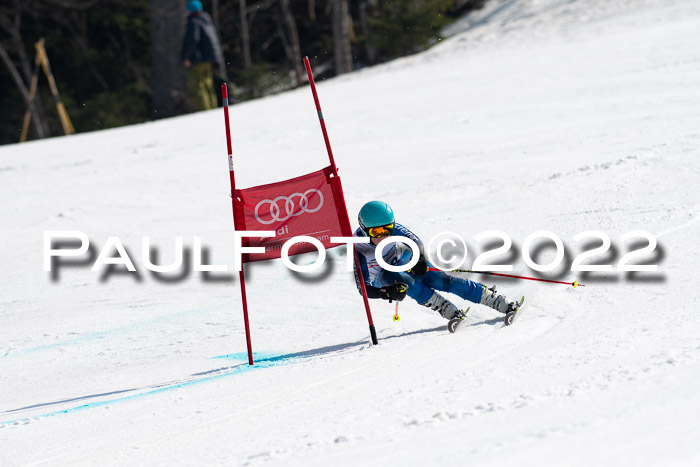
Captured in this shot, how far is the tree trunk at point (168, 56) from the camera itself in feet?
65.9

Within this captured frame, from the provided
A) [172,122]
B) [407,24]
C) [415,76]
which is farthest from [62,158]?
[407,24]

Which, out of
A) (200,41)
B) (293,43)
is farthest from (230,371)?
(293,43)

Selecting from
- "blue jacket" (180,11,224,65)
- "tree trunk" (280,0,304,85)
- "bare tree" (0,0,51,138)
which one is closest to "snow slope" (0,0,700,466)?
"blue jacket" (180,11,224,65)

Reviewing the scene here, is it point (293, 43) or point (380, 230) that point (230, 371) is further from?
point (293, 43)

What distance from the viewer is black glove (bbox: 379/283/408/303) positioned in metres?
6.07

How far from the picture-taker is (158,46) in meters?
20.2

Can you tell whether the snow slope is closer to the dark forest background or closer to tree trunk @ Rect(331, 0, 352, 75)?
the dark forest background

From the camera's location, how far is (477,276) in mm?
7594

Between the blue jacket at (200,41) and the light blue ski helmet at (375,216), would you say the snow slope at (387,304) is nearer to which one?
the light blue ski helmet at (375,216)

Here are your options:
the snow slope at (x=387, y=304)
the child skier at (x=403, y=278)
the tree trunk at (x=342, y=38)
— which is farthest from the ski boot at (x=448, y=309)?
the tree trunk at (x=342, y=38)

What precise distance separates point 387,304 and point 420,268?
4.27ft

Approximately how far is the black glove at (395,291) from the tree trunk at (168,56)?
15559 millimetres

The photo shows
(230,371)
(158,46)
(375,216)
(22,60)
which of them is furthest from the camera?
(22,60)

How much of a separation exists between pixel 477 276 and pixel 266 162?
559 centimetres
